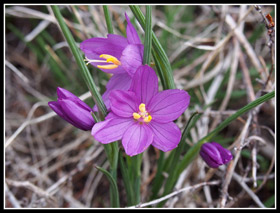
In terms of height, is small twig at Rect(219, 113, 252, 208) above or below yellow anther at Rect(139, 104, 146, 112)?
below

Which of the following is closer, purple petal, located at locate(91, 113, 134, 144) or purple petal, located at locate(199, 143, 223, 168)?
purple petal, located at locate(91, 113, 134, 144)

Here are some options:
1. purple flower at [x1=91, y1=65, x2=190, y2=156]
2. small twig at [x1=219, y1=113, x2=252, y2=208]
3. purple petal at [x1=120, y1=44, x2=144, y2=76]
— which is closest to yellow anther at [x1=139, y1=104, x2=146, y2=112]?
purple flower at [x1=91, y1=65, x2=190, y2=156]

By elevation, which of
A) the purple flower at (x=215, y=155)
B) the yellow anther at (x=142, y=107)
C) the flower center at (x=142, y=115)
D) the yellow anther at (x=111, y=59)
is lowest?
the purple flower at (x=215, y=155)

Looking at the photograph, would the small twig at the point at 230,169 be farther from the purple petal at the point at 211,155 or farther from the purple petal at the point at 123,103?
the purple petal at the point at 123,103

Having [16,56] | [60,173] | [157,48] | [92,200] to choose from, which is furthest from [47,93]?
[157,48]

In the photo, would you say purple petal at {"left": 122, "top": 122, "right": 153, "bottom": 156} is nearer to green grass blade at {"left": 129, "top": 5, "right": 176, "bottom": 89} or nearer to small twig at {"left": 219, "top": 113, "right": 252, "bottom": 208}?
green grass blade at {"left": 129, "top": 5, "right": 176, "bottom": 89}

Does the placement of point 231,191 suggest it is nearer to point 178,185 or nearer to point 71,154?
point 178,185

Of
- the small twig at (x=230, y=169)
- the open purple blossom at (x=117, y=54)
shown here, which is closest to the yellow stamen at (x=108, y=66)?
the open purple blossom at (x=117, y=54)
